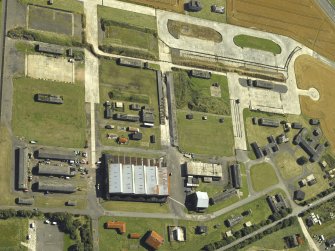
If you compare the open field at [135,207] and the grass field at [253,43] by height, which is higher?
the grass field at [253,43]

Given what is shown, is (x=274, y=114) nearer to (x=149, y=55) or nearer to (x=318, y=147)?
(x=318, y=147)

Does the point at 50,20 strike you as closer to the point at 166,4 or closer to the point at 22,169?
the point at 166,4

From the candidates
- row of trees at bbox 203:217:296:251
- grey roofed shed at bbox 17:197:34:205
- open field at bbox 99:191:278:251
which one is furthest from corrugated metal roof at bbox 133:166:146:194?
grey roofed shed at bbox 17:197:34:205

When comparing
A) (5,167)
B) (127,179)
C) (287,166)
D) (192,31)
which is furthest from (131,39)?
(287,166)

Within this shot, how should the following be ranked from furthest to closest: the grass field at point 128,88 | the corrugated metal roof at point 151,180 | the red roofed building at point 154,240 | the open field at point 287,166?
the open field at point 287,166
the grass field at point 128,88
the corrugated metal roof at point 151,180
the red roofed building at point 154,240

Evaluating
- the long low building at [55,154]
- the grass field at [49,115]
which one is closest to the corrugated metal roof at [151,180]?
the grass field at [49,115]

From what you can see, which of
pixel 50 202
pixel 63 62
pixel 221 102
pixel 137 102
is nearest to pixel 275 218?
pixel 221 102

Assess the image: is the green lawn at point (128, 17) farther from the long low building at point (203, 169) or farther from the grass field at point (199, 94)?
the long low building at point (203, 169)
